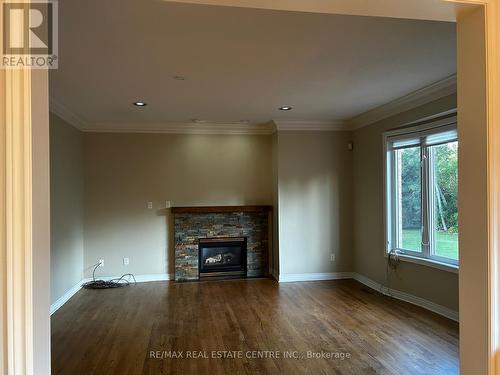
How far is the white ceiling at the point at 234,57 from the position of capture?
85.7 inches

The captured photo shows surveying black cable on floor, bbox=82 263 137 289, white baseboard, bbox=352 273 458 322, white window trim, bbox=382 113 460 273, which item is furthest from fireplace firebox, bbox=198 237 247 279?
white window trim, bbox=382 113 460 273

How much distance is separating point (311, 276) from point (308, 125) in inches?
98.1

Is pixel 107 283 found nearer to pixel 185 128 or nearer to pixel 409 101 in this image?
pixel 185 128

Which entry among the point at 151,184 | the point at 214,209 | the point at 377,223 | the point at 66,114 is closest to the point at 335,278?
the point at 377,223

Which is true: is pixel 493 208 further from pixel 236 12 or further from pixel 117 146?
pixel 117 146

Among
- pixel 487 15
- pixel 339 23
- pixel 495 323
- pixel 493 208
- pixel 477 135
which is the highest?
pixel 339 23

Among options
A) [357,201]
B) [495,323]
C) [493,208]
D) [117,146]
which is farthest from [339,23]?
[117,146]

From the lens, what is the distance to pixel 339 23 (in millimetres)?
2240

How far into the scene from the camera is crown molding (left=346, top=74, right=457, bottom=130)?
3553 mm

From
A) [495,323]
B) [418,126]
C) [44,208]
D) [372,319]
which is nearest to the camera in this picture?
[44,208]

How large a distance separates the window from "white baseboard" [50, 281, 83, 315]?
4463 millimetres

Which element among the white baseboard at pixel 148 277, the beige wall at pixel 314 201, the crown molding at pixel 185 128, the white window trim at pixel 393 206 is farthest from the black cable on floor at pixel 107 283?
the white window trim at pixel 393 206

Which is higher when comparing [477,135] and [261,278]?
[477,135]

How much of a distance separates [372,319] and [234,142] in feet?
11.5
